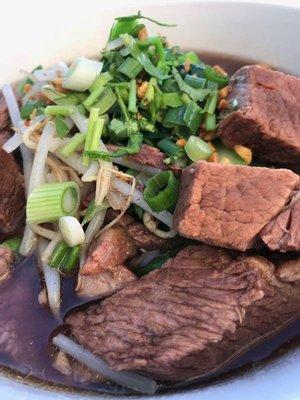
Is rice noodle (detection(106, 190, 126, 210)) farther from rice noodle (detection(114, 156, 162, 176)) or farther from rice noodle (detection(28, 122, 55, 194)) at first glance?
rice noodle (detection(28, 122, 55, 194))

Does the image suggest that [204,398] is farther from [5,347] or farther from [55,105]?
[55,105]

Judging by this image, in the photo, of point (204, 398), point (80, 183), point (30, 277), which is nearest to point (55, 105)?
point (80, 183)

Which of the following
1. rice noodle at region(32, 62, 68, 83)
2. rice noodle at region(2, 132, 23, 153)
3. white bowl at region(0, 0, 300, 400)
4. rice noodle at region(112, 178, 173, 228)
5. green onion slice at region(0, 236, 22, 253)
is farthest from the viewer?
white bowl at region(0, 0, 300, 400)

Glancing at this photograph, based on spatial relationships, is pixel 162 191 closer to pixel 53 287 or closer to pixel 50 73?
pixel 53 287

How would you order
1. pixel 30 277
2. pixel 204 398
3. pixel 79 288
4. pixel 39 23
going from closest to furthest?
pixel 204 398 < pixel 79 288 < pixel 30 277 < pixel 39 23

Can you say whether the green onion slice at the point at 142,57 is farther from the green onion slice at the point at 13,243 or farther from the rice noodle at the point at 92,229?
the green onion slice at the point at 13,243

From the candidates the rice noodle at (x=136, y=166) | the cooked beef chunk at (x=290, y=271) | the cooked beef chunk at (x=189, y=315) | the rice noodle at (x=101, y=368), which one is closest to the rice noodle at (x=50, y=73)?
the rice noodle at (x=136, y=166)

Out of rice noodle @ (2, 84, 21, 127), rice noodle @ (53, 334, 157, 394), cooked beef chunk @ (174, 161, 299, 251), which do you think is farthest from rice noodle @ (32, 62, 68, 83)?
rice noodle @ (53, 334, 157, 394)
